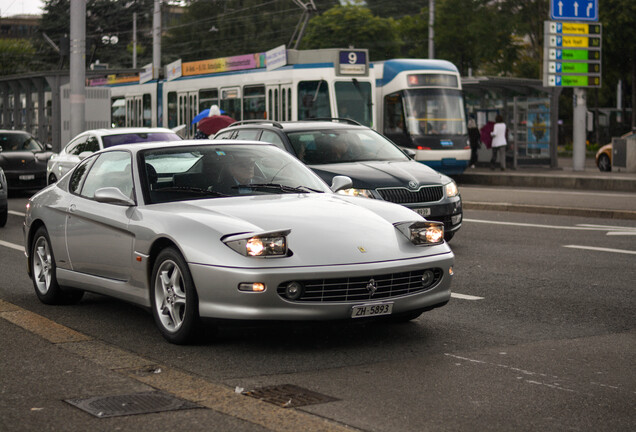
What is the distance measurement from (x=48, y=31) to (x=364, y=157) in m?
70.6

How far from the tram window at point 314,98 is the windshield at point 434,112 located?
310 cm

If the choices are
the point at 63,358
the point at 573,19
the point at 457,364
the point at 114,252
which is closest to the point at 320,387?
the point at 457,364

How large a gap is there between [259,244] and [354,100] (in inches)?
811

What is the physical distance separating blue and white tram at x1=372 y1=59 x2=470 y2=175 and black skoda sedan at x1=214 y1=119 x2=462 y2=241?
46.2 feet

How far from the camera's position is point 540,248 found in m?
12.8

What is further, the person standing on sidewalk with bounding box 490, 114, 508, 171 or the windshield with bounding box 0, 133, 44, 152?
the person standing on sidewalk with bounding box 490, 114, 508, 171

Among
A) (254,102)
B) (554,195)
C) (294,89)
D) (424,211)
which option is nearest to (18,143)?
(254,102)

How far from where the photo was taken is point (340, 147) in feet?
43.7

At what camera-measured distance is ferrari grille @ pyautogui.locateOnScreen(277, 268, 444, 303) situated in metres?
6.41

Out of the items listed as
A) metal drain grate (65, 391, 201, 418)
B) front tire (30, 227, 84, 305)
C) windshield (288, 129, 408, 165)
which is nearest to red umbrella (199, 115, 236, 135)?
windshield (288, 129, 408, 165)

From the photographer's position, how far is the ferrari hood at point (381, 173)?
12086mm

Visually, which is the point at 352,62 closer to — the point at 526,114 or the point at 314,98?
the point at 314,98

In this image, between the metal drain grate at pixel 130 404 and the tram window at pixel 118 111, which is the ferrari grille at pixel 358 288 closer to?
the metal drain grate at pixel 130 404

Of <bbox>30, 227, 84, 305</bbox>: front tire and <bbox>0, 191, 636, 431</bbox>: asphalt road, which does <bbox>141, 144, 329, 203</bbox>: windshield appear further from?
<bbox>30, 227, 84, 305</bbox>: front tire
